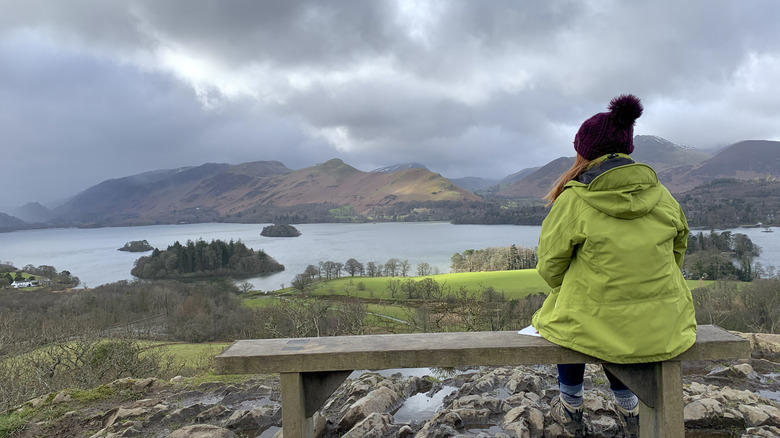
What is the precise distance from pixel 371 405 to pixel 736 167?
173 meters

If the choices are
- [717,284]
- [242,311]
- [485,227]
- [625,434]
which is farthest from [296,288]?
[485,227]

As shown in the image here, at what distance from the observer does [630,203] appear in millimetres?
1806

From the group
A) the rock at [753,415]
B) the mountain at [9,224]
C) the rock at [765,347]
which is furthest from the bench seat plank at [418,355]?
the mountain at [9,224]

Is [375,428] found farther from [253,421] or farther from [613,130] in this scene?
[613,130]

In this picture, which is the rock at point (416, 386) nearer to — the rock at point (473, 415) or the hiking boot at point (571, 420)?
the rock at point (473, 415)

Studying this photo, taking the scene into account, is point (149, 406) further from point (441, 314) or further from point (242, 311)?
point (242, 311)

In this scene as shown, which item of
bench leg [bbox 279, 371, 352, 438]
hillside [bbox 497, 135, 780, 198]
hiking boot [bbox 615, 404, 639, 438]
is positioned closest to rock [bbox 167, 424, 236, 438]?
bench leg [bbox 279, 371, 352, 438]

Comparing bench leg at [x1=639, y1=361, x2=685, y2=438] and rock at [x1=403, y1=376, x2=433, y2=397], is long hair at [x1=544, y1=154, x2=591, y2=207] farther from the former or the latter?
rock at [x1=403, y1=376, x2=433, y2=397]

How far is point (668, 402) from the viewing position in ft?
6.81

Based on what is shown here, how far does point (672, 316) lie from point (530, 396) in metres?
2.03

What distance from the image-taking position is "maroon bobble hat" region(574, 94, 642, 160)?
2.04 m

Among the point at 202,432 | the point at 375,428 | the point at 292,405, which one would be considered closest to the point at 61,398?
the point at 202,432

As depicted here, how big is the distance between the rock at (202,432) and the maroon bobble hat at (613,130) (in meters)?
3.20

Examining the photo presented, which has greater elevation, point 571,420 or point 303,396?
point 303,396
